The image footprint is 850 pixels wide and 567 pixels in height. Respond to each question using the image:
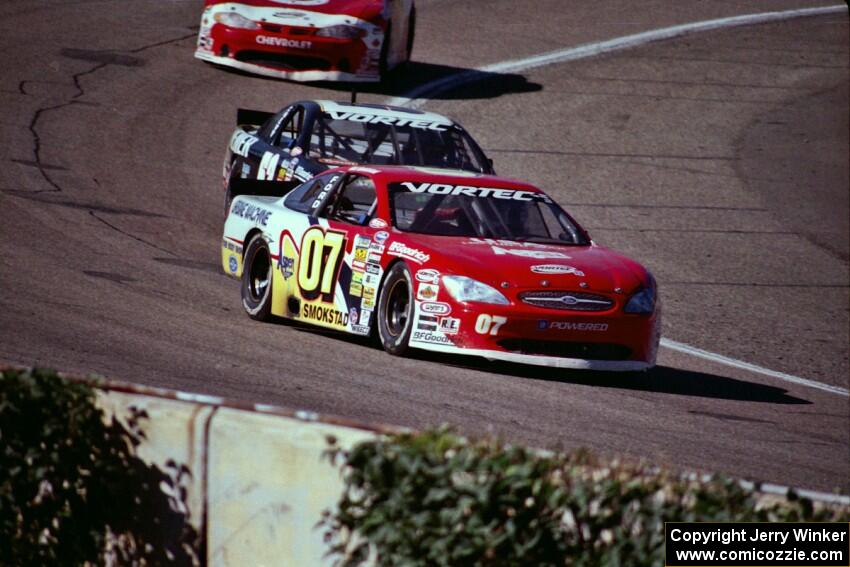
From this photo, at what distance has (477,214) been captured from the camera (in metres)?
10.2

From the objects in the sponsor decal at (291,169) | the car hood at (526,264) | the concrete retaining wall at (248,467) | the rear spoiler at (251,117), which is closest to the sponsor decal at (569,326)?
the car hood at (526,264)

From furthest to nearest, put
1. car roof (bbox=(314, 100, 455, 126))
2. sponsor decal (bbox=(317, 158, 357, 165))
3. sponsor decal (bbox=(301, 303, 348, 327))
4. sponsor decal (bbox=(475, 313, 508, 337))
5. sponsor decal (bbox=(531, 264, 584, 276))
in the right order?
car roof (bbox=(314, 100, 455, 126)), sponsor decal (bbox=(317, 158, 357, 165)), sponsor decal (bbox=(301, 303, 348, 327)), sponsor decal (bbox=(531, 264, 584, 276)), sponsor decal (bbox=(475, 313, 508, 337))

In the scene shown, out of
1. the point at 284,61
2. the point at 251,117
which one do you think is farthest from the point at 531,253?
the point at 284,61

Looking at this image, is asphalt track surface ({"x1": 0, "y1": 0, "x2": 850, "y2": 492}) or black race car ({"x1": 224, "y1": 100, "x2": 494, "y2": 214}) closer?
asphalt track surface ({"x1": 0, "y1": 0, "x2": 850, "y2": 492})

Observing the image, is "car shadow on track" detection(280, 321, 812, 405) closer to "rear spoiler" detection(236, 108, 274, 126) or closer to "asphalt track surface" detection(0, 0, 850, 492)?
"asphalt track surface" detection(0, 0, 850, 492)

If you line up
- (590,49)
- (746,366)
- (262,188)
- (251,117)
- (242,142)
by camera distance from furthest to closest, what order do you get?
(590,49) < (251,117) < (242,142) < (262,188) < (746,366)

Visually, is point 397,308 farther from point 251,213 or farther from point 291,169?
point 291,169

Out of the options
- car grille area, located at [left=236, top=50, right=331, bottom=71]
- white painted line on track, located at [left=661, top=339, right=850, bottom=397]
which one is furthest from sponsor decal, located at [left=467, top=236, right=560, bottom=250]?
car grille area, located at [left=236, top=50, right=331, bottom=71]

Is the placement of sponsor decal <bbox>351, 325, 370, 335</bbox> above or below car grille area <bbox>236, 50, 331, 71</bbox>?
above

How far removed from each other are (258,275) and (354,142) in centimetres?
260

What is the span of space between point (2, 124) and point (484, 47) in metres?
9.79

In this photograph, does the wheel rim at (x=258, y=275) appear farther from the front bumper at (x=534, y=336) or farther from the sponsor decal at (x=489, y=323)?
the sponsor decal at (x=489, y=323)

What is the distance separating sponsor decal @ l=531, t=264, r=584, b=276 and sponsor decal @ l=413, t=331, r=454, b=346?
0.72 meters

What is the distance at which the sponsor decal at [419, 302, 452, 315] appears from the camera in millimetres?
9109
